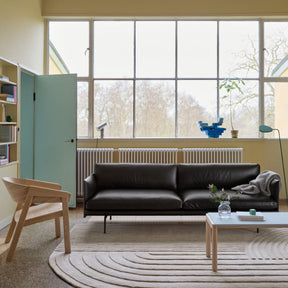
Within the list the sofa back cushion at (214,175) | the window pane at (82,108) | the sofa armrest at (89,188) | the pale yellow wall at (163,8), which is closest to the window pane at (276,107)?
the pale yellow wall at (163,8)

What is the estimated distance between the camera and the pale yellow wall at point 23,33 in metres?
4.41

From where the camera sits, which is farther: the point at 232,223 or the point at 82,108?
the point at 82,108

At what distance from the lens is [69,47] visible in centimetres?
610

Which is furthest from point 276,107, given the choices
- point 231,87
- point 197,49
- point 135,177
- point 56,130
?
point 56,130

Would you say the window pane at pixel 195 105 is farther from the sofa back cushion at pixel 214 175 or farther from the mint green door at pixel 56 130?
the mint green door at pixel 56 130

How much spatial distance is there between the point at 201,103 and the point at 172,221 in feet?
7.91

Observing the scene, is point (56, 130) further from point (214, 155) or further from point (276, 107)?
point (276, 107)

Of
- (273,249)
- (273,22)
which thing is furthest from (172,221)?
(273,22)

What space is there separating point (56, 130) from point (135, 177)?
5.41 ft

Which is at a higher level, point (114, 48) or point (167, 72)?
point (114, 48)

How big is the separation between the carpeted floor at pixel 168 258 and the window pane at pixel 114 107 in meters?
2.21

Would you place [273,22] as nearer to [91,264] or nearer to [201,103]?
[201,103]

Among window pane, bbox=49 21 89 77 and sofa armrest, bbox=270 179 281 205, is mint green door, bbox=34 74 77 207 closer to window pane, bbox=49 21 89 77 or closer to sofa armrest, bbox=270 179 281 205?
window pane, bbox=49 21 89 77

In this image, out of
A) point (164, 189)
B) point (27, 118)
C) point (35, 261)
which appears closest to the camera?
point (35, 261)
